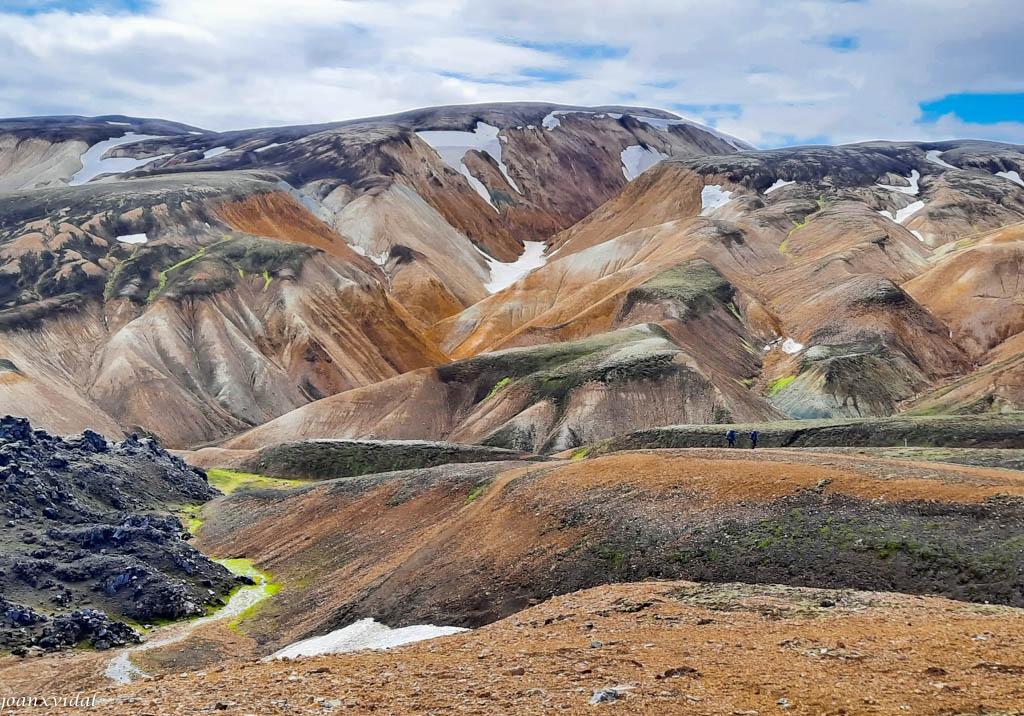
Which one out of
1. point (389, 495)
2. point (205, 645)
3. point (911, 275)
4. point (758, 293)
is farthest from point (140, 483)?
point (911, 275)

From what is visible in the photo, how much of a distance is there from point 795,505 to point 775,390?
225 ft

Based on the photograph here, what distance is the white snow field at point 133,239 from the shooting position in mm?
124625

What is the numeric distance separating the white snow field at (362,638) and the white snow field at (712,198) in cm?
14322

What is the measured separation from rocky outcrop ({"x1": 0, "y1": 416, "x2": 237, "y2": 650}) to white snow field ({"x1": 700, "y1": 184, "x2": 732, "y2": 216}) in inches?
4966

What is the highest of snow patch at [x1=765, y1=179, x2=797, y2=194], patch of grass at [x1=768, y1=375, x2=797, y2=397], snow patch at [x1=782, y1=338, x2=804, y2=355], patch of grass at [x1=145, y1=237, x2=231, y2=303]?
snow patch at [x1=765, y1=179, x2=797, y2=194]

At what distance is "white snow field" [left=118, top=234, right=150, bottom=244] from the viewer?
409ft

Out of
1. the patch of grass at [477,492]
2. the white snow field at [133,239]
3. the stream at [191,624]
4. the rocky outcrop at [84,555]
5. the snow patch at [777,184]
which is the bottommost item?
the stream at [191,624]

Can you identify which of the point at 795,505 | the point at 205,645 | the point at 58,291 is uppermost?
A: the point at 58,291

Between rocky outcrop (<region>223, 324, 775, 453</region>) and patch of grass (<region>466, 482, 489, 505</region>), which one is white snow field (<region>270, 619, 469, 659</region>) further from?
rocky outcrop (<region>223, 324, 775, 453</region>)

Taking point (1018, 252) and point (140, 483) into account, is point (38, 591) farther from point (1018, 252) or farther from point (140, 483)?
point (1018, 252)

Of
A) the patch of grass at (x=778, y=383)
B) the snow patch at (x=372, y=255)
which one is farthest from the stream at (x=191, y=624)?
the snow patch at (x=372, y=255)

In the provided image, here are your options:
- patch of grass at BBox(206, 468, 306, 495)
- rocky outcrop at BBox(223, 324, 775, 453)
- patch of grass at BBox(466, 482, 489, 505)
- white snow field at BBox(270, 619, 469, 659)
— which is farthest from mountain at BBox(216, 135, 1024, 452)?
white snow field at BBox(270, 619, 469, 659)

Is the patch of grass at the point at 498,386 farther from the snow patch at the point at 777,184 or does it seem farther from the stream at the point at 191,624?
the snow patch at the point at 777,184

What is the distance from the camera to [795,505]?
29656mm
